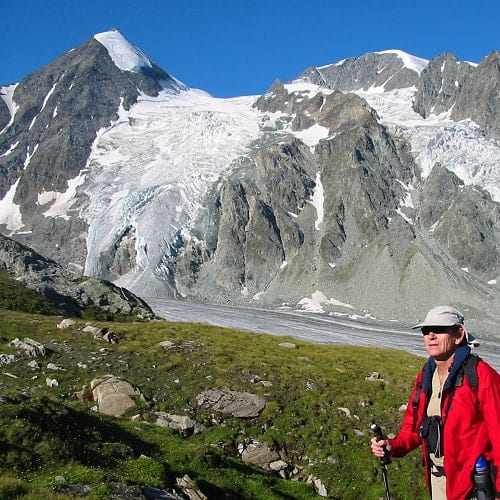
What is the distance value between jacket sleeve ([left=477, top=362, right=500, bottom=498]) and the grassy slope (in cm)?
739

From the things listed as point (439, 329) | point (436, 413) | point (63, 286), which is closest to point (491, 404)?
point (436, 413)

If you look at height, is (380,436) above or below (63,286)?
above

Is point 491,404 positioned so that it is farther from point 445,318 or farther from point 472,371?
point 445,318

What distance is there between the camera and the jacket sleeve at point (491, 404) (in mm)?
6820

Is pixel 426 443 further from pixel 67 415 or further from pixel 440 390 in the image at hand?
pixel 67 415

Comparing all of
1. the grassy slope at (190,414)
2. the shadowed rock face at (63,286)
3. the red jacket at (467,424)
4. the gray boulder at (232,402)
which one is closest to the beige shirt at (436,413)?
the red jacket at (467,424)

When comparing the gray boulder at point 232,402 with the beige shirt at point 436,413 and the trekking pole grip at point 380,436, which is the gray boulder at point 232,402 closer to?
the trekking pole grip at point 380,436

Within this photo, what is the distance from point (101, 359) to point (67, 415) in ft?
38.9

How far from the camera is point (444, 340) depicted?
7.66m

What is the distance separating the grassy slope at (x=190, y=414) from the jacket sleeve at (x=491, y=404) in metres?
7.39

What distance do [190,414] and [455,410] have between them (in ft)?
50.4

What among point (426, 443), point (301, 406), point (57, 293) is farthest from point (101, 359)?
point (57, 293)

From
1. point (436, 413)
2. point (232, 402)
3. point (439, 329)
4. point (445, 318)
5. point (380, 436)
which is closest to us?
point (445, 318)

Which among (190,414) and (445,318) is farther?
(190,414)
